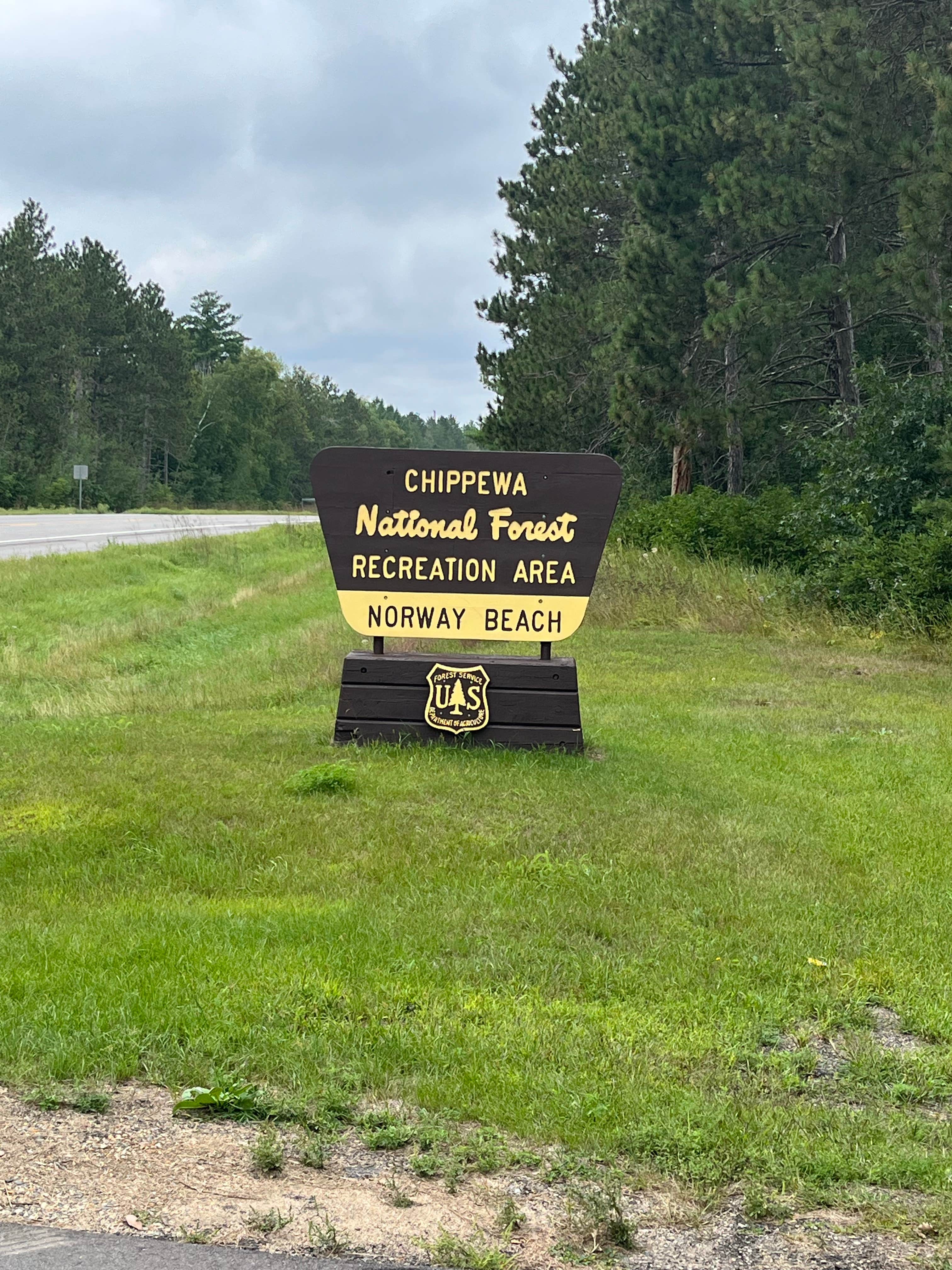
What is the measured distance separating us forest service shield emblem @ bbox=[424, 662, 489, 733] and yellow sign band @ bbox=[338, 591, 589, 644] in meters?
0.42

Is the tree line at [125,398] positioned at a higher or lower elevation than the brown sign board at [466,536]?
higher

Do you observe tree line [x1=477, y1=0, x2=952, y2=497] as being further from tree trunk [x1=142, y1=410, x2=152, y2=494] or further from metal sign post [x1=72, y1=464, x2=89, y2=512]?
tree trunk [x1=142, y1=410, x2=152, y2=494]

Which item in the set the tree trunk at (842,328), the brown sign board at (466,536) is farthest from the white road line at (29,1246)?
the tree trunk at (842,328)

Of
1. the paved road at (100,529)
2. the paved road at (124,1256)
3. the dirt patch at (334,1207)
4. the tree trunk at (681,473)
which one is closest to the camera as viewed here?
the paved road at (124,1256)

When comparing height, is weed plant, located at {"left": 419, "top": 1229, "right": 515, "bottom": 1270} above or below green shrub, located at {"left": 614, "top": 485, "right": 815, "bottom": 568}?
below

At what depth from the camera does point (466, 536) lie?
929cm

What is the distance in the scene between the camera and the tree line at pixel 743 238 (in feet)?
68.5

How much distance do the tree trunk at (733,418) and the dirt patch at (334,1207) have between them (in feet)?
74.6

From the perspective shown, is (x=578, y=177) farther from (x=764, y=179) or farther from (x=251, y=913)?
(x=251, y=913)

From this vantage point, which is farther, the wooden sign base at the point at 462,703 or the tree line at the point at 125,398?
the tree line at the point at 125,398

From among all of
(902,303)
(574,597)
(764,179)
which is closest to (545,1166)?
(574,597)

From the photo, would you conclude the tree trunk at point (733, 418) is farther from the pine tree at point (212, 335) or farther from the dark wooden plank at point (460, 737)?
the pine tree at point (212, 335)

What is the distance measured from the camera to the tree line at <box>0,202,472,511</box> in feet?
191

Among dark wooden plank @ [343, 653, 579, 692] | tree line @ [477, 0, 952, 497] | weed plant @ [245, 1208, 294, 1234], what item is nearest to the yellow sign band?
dark wooden plank @ [343, 653, 579, 692]
